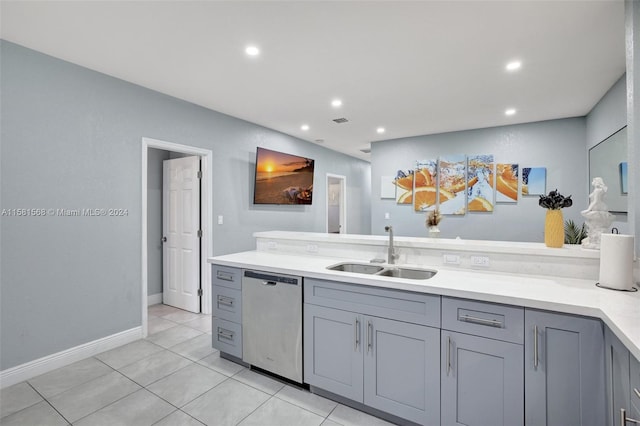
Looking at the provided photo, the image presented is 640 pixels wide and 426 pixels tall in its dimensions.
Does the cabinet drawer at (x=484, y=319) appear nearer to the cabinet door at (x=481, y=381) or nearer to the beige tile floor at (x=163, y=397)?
the cabinet door at (x=481, y=381)

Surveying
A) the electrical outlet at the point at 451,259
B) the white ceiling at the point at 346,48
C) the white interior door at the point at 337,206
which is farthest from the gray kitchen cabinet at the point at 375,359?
the white interior door at the point at 337,206

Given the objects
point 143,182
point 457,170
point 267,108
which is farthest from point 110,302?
point 457,170

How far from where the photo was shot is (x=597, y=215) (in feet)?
6.05

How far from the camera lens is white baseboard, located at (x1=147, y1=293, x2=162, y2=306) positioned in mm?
4293

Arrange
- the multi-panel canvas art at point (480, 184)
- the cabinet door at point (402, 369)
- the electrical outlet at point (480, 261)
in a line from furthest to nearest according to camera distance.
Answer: the multi-panel canvas art at point (480, 184)
the electrical outlet at point (480, 261)
the cabinet door at point (402, 369)

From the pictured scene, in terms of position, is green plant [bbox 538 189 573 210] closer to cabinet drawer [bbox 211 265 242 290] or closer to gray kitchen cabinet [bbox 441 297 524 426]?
gray kitchen cabinet [bbox 441 297 524 426]

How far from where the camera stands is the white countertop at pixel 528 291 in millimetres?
1262

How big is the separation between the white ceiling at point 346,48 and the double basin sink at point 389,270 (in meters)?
1.76

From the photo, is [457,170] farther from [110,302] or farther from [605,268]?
[110,302]

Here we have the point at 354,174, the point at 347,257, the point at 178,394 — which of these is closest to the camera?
the point at 178,394

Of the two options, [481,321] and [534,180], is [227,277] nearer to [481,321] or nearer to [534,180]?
[481,321]

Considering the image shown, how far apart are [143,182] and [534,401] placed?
12.0ft

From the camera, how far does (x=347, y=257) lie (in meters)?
2.73

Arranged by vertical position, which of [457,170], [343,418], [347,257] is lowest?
[343,418]
